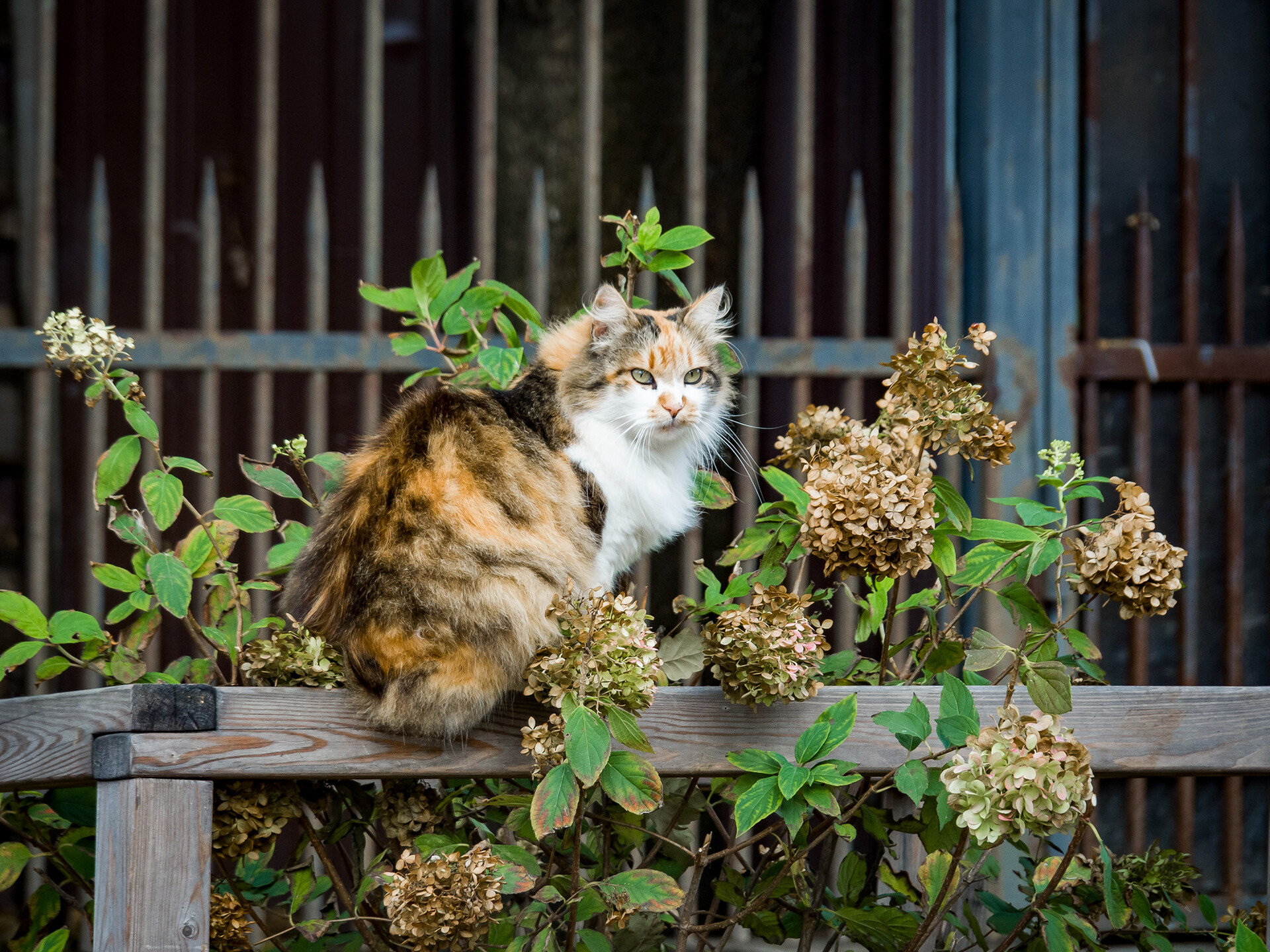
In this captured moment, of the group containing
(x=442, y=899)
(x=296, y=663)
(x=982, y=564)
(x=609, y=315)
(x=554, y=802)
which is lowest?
(x=442, y=899)

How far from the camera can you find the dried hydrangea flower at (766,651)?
1.26 metres

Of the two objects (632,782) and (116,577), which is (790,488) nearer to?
(632,782)

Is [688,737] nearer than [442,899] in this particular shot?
No

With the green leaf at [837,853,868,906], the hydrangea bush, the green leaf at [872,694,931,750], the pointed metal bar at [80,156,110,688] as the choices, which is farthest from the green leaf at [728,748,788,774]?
the pointed metal bar at [80,156,110,688]

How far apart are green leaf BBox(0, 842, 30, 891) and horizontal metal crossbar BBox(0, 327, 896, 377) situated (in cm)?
124

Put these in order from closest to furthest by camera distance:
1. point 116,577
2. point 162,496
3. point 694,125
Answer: point 162,496 → point 116,577 → point 694,125

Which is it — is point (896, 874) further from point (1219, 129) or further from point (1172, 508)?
point (1219, 129)

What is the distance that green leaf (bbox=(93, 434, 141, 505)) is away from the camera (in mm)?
1418

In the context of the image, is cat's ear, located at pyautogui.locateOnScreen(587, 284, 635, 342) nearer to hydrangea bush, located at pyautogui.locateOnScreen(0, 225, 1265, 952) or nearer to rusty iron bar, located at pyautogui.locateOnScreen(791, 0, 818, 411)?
hydrangea bush, located at pyautogui.locateOnScreen(0, 225, 1265, 952)

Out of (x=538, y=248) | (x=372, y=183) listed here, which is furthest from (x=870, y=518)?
(x=372, y=183)

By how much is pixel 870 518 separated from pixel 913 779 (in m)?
0.28

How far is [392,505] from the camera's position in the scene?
142cm

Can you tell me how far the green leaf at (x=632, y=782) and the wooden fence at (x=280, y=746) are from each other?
108mm

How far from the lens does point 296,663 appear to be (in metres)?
1.38
